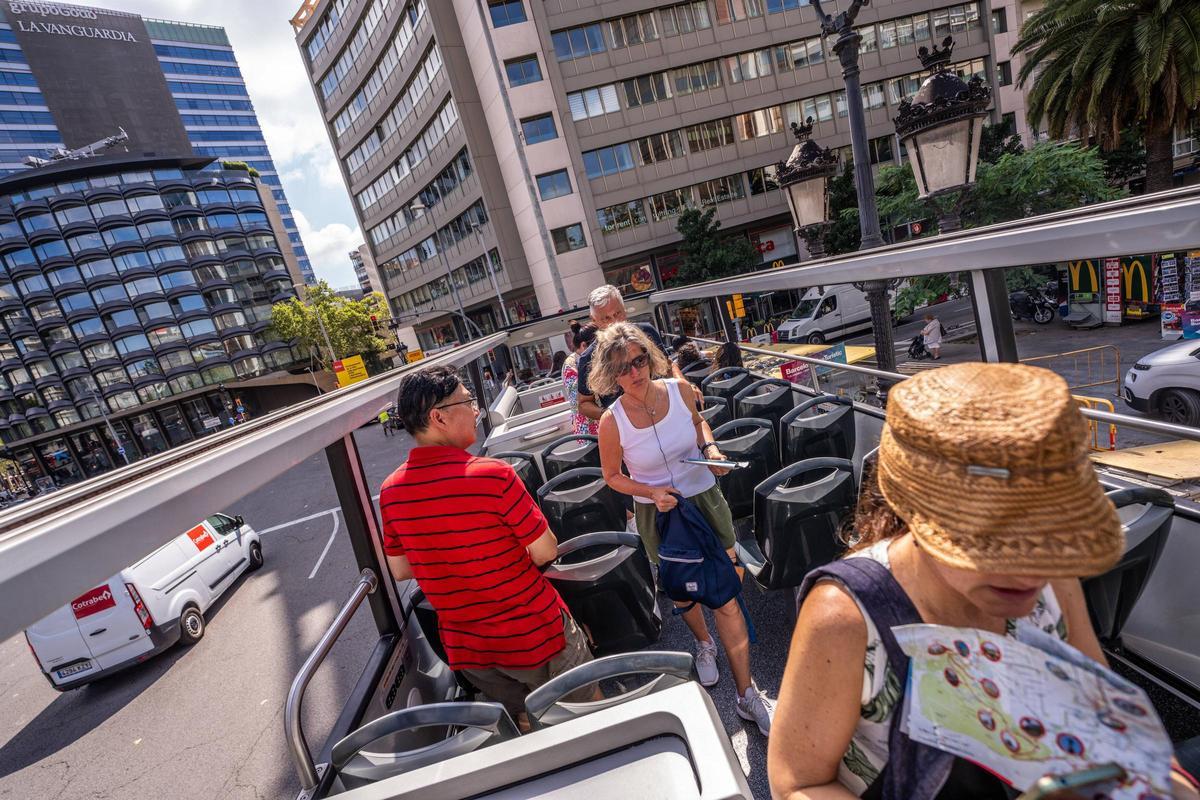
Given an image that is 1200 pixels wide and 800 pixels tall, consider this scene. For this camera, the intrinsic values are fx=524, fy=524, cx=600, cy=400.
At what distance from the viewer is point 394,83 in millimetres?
31297

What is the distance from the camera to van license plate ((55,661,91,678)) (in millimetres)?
5711

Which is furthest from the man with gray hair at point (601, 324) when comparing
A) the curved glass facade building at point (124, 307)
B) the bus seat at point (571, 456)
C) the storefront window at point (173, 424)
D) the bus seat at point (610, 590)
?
the storefront window at point (173, 424)

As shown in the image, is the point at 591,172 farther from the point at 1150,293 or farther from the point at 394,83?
the point at 1150,293

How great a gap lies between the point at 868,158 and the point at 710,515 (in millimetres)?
3773

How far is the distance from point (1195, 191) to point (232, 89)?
101 m

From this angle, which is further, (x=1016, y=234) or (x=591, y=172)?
(x=591, y=172)

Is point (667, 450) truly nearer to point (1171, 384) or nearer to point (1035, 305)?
point (1171, 384)

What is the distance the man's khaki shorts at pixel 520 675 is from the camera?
6.52 ft

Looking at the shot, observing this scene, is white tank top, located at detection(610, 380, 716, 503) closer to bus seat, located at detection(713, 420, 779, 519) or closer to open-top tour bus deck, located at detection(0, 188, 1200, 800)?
open-top tour bus deck, located at detection(0, 188, 1200, 800)

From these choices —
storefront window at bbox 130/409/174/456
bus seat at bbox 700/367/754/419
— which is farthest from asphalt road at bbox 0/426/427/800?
storefront window at bbox 130/409/174/456

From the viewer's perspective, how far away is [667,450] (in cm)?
244

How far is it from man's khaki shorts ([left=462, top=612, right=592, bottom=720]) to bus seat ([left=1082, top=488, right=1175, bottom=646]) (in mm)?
1824

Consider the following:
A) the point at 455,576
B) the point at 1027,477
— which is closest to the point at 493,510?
the point at 455,576

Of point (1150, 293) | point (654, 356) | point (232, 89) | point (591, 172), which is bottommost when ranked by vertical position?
point (1150, 293)
